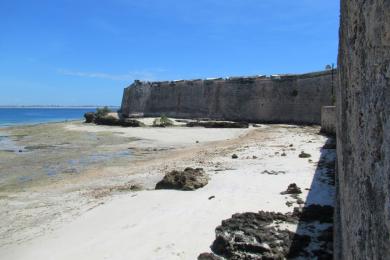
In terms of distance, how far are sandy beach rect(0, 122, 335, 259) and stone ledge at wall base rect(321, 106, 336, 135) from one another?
4.07ft

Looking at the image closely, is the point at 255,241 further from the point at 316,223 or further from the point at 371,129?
the point at 371,129

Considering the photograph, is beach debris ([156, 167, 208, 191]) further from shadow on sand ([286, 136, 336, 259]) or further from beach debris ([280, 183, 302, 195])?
shadow on sand ([286, 136, 336, 259])

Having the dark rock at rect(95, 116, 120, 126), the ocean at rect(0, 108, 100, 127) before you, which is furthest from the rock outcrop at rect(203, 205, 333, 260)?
the ocean at rect(0, 108, 100, 127)

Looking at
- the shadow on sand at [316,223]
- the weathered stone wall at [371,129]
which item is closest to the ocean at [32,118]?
the shadow on sand at [316,223]

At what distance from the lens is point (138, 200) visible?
775 cm

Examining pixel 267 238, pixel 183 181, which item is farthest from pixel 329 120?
pixel 267 238

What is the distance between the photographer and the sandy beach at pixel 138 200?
5688mm

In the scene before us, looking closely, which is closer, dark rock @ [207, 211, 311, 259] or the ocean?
dark rock @ [207, 211, 311, 259]

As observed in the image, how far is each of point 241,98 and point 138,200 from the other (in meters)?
23.6

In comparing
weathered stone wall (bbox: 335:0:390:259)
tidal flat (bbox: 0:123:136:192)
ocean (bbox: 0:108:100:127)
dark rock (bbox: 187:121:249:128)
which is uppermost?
weathered stone wall (bbox: 335:0:390:259)

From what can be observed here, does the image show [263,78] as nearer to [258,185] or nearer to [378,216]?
[258,185]

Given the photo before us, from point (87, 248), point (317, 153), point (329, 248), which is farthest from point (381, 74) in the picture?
point (317, 153)

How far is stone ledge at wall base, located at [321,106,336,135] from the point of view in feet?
50.6

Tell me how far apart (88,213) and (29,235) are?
1.03 metres
